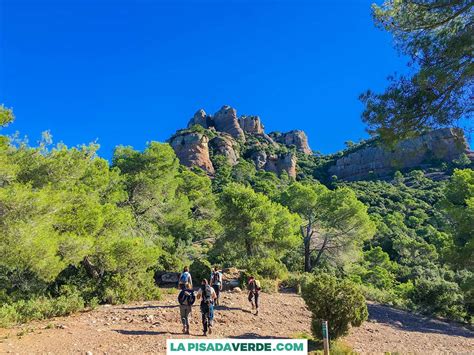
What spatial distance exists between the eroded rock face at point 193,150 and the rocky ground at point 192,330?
178ft

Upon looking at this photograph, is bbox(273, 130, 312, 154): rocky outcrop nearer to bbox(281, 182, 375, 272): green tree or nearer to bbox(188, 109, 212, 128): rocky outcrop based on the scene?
bbox(188, 109, 212, 128): rocky outcrop

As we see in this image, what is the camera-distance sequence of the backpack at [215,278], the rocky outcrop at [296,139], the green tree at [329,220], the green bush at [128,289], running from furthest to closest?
the rocky outcrop at [296,139], the green tree at [329,220], the green bush at [128,289], the backpack at [215,278]

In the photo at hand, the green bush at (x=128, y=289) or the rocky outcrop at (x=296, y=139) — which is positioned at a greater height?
the rocky outcrop at (x=296, y=139)

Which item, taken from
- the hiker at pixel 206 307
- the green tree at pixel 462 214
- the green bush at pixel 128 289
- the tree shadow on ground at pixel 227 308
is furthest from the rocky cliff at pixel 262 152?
the hiker at pixel 206 307

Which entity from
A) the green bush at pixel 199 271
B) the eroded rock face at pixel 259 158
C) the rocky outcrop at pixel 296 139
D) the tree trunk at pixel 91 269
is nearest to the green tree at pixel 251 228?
the green bush at pixel 199 271

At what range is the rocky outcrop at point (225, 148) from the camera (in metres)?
76.2

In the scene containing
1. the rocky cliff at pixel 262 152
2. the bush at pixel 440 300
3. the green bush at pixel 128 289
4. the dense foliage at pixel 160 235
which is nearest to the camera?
the dense foliage at pixel 160 235

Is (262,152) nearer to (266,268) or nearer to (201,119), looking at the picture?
(201,119)

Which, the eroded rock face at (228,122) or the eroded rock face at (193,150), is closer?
the eroded rock face at (193,150)

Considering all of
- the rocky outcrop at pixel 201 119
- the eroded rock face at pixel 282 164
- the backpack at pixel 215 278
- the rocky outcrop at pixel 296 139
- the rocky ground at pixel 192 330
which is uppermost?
the rocky outcrop at pixel 201 119

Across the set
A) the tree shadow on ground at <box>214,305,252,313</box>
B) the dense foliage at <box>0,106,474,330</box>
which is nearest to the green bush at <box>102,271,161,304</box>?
the dense foliage at <box>0,106,474,330</box>

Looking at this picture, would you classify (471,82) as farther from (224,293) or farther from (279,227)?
(279,227)

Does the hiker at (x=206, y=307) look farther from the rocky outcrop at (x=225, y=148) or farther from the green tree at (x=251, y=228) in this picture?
the rocky outcrop at (x=225, y=148)

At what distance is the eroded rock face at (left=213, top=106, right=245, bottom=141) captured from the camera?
91.2 metres
